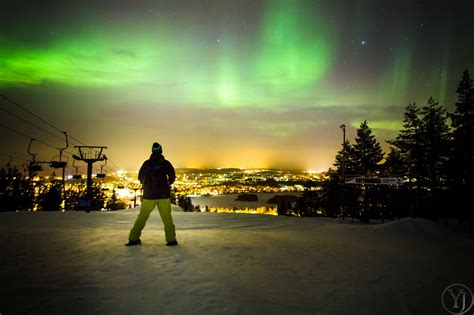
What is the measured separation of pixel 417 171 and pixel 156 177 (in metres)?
41.7

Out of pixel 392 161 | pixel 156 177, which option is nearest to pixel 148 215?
pixel 156 177

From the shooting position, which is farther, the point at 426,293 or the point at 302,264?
the point at 302,264

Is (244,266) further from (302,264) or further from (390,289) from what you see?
(390,289)

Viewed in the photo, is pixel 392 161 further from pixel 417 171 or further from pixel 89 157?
pixel 89 157

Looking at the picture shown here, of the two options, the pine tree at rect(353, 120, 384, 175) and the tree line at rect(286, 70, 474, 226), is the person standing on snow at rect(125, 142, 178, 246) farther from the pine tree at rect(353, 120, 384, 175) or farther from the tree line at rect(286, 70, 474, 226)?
the pine tree at rect(353, 120, 384, 175)

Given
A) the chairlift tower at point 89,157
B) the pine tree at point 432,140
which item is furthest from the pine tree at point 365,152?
the chairlift tower at point 89,157

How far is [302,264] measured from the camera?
533 cm

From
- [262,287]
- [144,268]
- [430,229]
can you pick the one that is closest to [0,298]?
[144,268]

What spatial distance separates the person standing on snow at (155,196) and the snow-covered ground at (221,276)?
0.36 meters

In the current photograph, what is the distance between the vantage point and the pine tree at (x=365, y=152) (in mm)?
52094

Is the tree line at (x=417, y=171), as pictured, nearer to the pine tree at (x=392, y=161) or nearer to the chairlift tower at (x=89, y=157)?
the pine tree at (x=392, y=161)

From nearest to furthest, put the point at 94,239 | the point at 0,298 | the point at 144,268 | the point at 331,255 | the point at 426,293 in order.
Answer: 1. the point at 0,298
2. the point at 426,293
3. the point at 144,268
4. the point at 331,255
5. the point at 94,239

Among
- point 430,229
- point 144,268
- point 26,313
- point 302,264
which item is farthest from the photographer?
point 430,229

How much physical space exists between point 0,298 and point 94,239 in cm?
404
